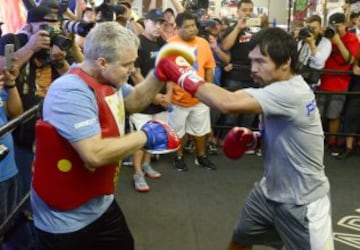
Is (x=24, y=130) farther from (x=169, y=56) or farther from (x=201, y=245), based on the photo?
(x=201, y=245)

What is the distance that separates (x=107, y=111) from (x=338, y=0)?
6.33 metres

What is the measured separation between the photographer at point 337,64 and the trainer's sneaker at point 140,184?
86.1 inches

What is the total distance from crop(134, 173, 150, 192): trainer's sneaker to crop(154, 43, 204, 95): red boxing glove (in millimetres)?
2091

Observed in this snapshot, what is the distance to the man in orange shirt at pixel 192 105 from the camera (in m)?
4.29

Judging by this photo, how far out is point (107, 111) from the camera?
1771mm

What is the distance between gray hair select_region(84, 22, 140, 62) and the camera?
171 centimetres

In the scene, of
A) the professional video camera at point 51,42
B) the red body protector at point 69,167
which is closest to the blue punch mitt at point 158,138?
the red body protector at point 69,167

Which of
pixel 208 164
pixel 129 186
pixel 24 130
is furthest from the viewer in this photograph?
pixel 208 164

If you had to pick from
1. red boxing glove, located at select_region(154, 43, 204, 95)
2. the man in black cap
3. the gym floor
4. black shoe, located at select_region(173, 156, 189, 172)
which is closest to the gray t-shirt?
red boxing glove, located at select_region(154, 43, 204, 95)

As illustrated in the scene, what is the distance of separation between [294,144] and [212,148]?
3030 mm

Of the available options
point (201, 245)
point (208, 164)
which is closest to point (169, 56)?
point (201, 245)

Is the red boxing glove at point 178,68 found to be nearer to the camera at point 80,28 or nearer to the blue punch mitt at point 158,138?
the blue punch mitt at point 158,138

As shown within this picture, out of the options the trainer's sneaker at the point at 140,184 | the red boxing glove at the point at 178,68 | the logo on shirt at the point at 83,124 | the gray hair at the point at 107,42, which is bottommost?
the trainer's sneaker at the point at 140,184

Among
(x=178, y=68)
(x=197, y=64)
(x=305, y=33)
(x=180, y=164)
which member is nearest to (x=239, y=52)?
(x=305, y=33)
